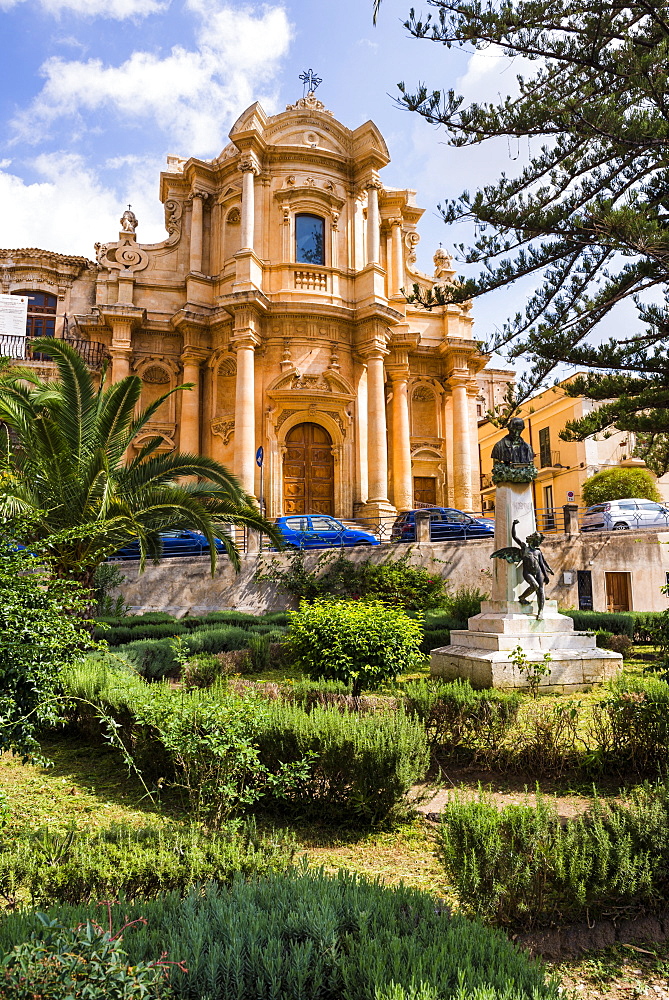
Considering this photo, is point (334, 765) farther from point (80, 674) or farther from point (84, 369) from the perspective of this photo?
point (84, 369)

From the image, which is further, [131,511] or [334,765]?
[131,511]

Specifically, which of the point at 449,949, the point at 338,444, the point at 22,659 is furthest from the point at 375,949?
the point at 338,444

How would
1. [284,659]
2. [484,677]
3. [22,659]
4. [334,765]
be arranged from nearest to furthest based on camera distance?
[22,659] → [334,765] → [484,677] → [284,659]

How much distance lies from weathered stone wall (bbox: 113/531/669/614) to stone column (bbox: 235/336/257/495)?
4796mm

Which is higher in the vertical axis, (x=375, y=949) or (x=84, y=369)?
(x=84, y=369)

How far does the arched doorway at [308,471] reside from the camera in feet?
79.2

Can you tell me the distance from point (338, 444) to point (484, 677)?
52.5ft

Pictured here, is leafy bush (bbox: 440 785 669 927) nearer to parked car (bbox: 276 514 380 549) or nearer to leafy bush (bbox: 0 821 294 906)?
leafy bush (bbox: 0 821 294 906)

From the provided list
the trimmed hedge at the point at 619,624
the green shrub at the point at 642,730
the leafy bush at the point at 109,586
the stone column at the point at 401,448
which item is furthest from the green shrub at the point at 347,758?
the stone column at the point at 401,448

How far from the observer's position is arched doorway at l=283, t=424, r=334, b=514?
24.1 meters

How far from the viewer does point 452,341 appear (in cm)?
2717

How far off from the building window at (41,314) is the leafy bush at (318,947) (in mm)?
28554

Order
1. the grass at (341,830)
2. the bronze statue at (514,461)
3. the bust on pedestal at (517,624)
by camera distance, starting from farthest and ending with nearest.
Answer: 1. the bronze statue at (514,461)
2. the bust on pedestal at (517,624)
3. the grass at (341,830)

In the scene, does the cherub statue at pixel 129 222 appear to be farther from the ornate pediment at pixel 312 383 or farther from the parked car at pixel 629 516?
the parked car at pixel 629 516
